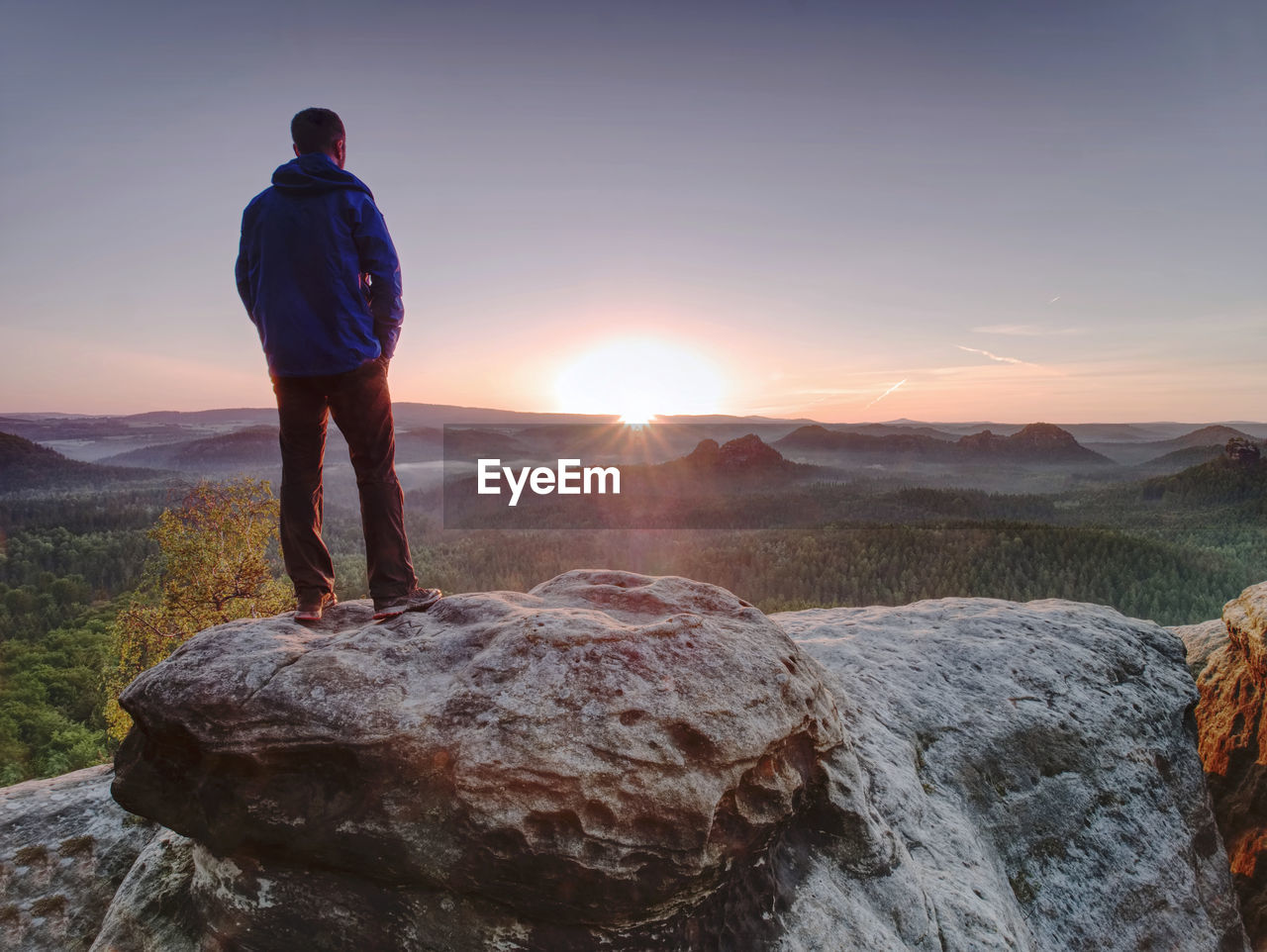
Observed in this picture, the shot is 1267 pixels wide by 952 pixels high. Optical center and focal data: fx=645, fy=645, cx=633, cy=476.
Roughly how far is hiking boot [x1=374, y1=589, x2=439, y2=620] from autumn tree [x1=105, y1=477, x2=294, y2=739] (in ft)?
57.9

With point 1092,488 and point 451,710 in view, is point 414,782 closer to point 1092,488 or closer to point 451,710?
point 451,710

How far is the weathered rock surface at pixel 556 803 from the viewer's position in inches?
177

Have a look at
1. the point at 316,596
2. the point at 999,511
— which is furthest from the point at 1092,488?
the point at 316,596

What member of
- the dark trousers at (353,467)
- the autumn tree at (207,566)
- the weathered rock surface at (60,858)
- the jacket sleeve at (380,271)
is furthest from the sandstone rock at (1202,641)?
the autumn tree at (207,566)

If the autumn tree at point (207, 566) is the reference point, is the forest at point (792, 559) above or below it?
below

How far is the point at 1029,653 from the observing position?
8758mm

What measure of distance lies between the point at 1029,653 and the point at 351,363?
911cm

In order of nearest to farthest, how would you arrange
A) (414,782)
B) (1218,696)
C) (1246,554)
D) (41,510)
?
(414,782), (1218,696), (1246,554), (41,510)

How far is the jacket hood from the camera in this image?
5820mm

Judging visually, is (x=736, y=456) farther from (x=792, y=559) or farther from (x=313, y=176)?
(x=313, y=176)

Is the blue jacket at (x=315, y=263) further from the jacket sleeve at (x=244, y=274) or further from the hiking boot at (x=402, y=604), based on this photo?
the hiking boot at (x=402, y=604)

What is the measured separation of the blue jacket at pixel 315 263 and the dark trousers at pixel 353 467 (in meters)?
0.27

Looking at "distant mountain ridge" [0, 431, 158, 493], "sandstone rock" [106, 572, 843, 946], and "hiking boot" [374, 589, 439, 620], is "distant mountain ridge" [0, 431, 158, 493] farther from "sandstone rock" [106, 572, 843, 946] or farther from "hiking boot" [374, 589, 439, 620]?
"sandstone rock" [106, 572, 843, 946]

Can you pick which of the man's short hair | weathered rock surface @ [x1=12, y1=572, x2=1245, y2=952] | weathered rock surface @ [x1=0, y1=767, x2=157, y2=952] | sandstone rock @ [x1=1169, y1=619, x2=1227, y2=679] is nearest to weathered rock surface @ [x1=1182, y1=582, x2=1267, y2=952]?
sandstone rock @ [x1=1169, y1=619, x2=1227, y2=679]
